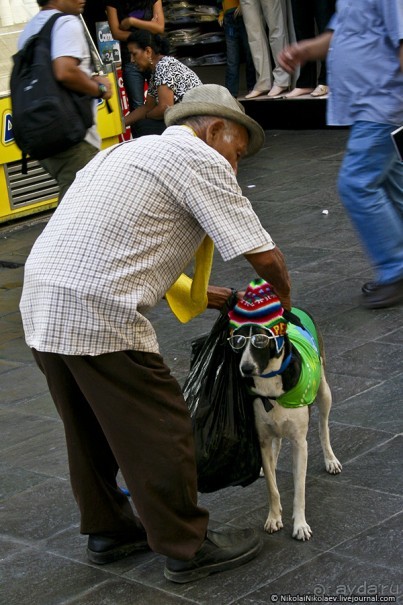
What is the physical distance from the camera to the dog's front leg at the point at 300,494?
12.5ft

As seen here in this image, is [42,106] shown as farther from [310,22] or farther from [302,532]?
[310,22]

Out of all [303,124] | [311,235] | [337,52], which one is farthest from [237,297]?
[303,124]

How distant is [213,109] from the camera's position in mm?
3504

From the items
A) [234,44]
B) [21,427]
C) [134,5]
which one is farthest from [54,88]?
[234,44]

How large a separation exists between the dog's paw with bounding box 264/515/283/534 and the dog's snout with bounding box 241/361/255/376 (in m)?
0.60

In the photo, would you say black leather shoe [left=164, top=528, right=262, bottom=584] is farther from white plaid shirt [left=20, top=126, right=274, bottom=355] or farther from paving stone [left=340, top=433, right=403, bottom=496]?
white plaid shirt [left=20, top=126, right=274, bottom=355]

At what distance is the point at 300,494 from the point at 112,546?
0.68 m

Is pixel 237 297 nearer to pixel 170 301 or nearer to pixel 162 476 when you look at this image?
pixel 170 301

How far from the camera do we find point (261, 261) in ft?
11.2

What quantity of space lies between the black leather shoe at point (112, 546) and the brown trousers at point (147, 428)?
0.94 ft

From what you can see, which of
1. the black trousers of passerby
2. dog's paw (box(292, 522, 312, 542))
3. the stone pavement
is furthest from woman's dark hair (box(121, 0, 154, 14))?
dog's paw (box(292, 522, 312, 542))

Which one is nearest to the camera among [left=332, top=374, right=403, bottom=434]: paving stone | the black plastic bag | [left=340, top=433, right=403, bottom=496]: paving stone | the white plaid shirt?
the white plaid shirt

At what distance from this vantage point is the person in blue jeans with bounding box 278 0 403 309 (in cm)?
575

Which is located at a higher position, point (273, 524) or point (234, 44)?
point (273, 524)
